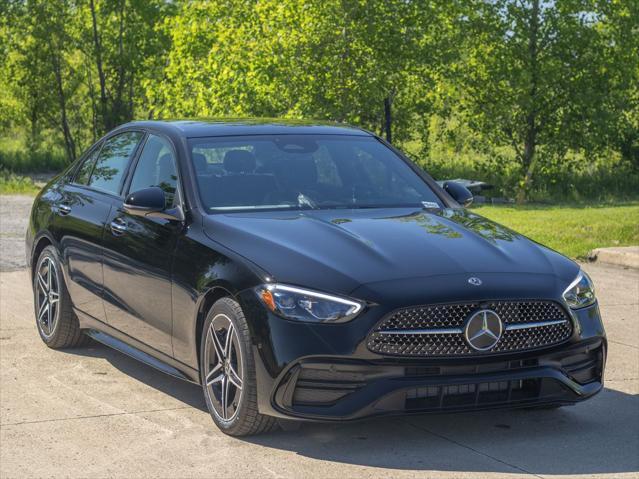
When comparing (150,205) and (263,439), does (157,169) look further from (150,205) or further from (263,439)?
(263,439)

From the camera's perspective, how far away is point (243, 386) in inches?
235

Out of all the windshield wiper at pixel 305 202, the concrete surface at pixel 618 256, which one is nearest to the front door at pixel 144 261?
the windshield wiper at pixel 305 202

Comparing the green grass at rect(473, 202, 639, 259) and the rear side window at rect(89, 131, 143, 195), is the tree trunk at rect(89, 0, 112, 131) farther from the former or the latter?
the rear side window at rect(89, 131, 143, 195)

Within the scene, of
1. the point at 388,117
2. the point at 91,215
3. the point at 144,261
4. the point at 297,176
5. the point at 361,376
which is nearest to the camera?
the point at 361,376

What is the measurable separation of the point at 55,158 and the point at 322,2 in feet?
55.3

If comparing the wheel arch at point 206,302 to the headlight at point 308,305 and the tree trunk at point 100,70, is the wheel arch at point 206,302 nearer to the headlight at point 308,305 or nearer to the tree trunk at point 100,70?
the headlight at point 308,305

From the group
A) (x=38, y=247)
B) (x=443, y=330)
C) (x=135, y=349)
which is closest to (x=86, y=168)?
(x=38, y=247)

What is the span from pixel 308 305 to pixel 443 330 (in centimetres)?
63

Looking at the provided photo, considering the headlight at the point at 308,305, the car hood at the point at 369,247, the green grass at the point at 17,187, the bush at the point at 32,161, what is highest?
the car hood at the point at 369,247

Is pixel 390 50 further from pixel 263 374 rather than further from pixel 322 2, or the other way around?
pixel 263 374

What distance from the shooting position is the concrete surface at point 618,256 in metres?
13.3

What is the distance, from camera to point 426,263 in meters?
6.02

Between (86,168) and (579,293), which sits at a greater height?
(86,168)

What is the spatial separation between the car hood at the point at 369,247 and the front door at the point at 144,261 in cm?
43
